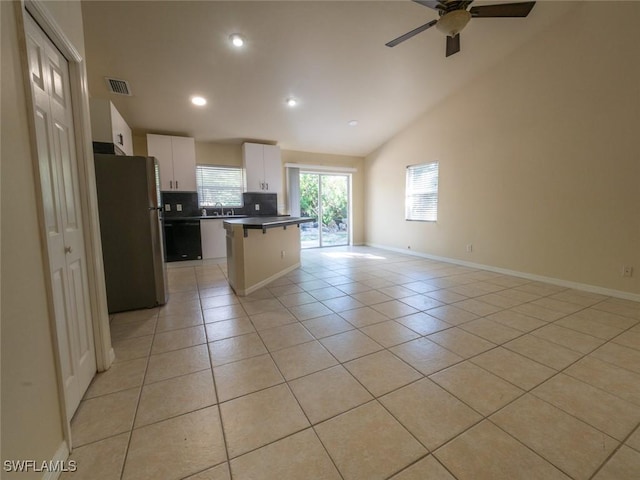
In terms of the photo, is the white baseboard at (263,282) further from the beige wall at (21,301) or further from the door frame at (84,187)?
the beige wall at (21,301)

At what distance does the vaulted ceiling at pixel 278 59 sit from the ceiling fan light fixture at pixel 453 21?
0.79 metres

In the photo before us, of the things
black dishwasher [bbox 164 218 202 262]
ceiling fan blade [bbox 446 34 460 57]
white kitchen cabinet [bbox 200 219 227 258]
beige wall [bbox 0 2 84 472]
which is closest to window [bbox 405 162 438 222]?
ceiling fan blade [bbox 446 34 460 57]

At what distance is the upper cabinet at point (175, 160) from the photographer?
4918 millimetres

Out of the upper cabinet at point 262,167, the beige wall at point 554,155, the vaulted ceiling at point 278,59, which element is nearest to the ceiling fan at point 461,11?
the vaulted ceiling at point 278,59

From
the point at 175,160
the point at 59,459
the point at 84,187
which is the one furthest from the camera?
the point at 175,160

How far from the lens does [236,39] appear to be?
3111 mm

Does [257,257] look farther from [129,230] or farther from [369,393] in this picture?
[369,393]

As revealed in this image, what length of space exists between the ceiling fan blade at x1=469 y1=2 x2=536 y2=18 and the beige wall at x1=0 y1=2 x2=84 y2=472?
322 cm

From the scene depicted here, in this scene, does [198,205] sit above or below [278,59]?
below

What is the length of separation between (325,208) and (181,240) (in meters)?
3.53

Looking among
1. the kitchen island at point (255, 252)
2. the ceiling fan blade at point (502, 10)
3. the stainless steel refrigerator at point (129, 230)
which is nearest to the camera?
the ceiling fan blade at point (502, 10)

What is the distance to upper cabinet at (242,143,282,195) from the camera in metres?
5.64
